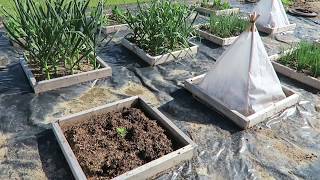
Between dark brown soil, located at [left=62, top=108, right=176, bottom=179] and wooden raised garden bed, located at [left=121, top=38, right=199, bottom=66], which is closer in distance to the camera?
dark brown soil, located at [left=62, top=108, right=176, bottom=179]

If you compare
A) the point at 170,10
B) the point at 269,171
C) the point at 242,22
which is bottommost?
the point at 269,171

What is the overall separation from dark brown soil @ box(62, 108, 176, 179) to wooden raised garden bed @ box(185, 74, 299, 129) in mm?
762

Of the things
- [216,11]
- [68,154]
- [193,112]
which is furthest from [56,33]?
[216,11]

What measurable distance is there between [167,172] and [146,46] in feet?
7.97

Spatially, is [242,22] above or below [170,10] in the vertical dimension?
below

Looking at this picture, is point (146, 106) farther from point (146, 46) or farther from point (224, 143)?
point (146, 46)

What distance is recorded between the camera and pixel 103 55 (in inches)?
183

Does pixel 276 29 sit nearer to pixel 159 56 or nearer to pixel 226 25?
pixel 226 25

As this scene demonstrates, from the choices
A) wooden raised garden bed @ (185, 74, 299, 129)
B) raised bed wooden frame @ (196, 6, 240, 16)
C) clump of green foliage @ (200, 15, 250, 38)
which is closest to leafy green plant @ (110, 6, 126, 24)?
clump of green foliage @ (200, 15, 250, 38)

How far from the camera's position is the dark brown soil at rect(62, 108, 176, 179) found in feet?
7.99

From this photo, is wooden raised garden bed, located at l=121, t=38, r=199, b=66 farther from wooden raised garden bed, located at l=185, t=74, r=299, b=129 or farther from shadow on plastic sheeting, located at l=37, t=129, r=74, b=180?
shadow on plastic sheeting, located at l=37, t=129, r=74, b=180

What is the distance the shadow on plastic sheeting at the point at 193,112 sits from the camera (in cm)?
319

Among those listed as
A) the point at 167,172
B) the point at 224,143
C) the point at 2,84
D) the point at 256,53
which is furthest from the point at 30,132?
the point at 256,53

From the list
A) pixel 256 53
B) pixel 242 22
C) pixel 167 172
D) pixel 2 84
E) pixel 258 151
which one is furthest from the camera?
pixel 242 22
